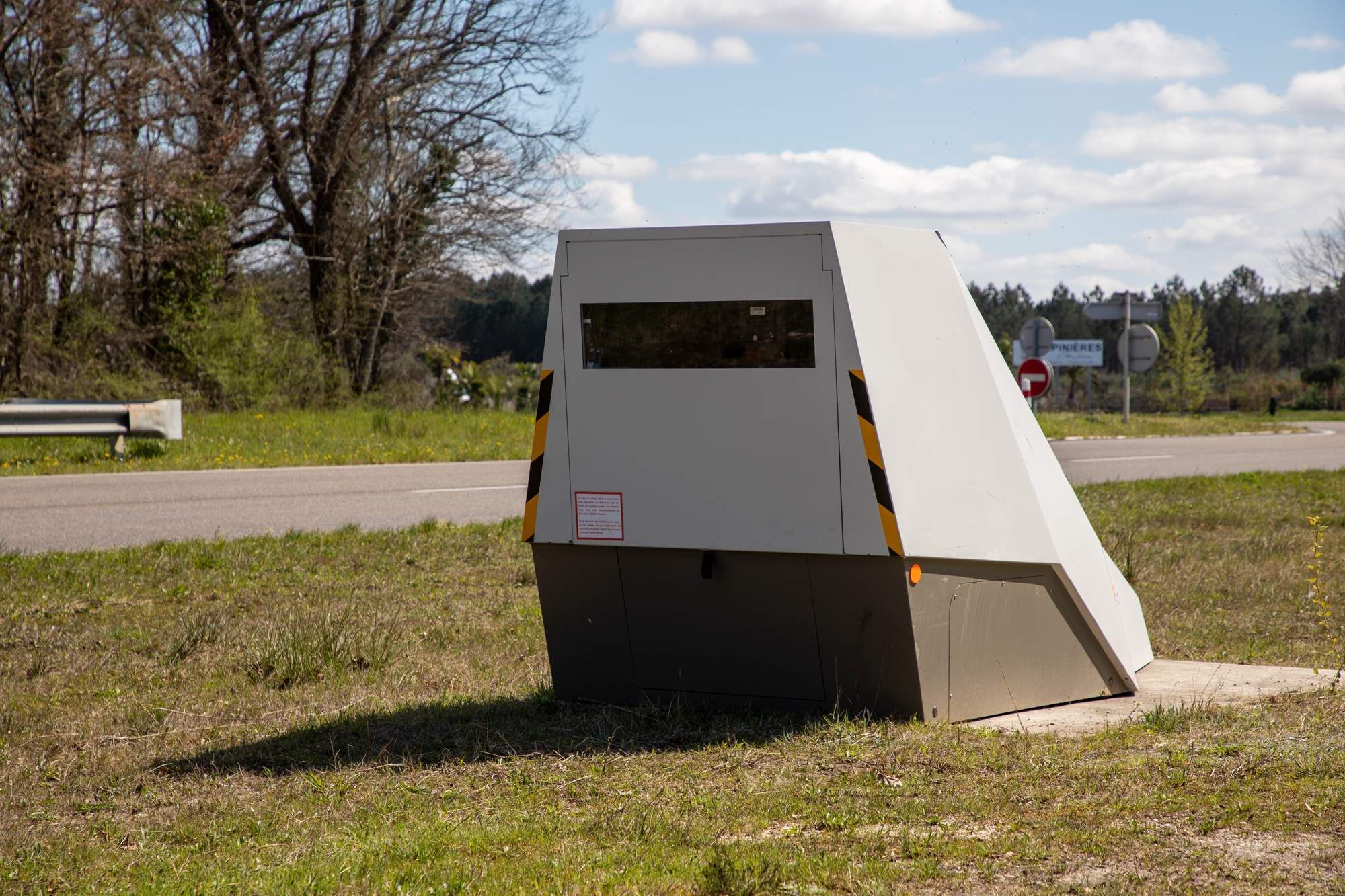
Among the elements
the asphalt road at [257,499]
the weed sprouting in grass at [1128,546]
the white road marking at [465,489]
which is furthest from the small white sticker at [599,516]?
the white road marking at [465,489]

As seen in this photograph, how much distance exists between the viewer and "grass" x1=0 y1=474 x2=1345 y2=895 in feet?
10.3

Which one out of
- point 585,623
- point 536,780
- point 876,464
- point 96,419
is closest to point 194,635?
point 585,623

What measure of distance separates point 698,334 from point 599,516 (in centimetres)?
90

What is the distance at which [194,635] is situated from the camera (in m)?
6.32

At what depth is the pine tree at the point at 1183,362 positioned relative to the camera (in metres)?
45.6

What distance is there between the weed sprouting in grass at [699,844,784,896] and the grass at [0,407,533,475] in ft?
44.2

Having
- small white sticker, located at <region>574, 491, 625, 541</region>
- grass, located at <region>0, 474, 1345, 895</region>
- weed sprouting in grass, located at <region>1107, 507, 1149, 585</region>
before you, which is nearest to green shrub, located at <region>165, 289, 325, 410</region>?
grass, located at <region>0, 474, 1345, 895</region>

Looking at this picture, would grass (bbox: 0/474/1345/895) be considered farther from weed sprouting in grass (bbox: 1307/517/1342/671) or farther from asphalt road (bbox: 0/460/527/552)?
asphalt road (bbox: 0/460/527/552)

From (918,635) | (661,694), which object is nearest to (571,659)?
(661,694)

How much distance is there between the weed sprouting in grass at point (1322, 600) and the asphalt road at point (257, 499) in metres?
7.32

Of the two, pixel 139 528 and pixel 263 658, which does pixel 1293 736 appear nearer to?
pixel 263 658

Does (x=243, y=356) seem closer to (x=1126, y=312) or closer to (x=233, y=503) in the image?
(x=233, y=503)

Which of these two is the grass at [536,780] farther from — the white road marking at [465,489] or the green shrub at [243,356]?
the green shrub at [243,356]

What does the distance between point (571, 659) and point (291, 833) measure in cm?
173
